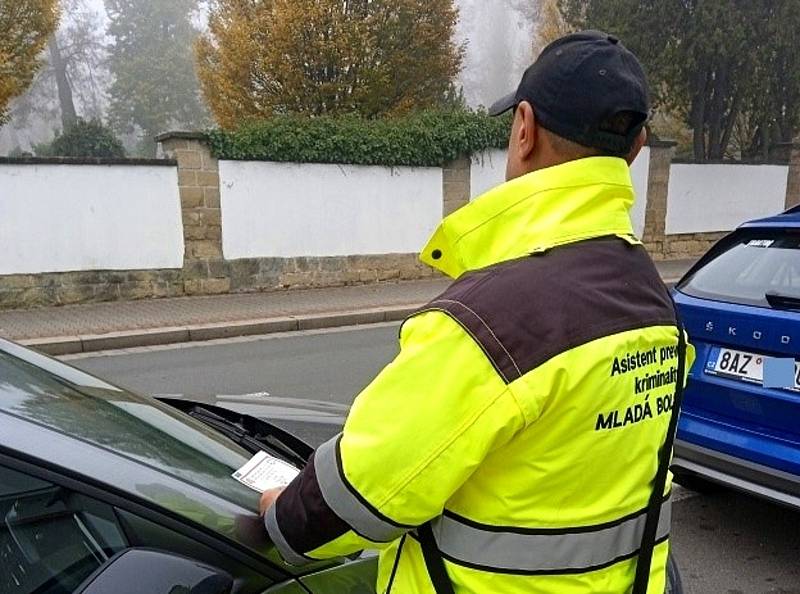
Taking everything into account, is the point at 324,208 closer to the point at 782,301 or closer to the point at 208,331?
the point at 208,331

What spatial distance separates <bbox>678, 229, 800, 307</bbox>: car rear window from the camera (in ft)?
11.0

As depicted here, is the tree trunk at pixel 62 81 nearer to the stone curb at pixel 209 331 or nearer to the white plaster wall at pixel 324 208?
the white plaster wall at pixel 324 208

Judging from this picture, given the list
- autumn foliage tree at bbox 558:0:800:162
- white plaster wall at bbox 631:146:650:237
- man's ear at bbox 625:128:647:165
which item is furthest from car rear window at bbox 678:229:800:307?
autumn foliage tree at bbox 558:0:800:162

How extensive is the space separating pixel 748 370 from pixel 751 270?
2.07 feet

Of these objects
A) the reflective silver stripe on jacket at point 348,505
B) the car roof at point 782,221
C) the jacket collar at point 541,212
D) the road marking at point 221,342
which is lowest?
the road marking at point 221,342

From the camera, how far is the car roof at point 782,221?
11.8 feet

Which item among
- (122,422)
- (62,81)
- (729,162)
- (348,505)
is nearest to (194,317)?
(122,422)

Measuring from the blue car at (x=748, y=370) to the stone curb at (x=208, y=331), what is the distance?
12.9 feet

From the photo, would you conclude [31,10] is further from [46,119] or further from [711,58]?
[46,119]

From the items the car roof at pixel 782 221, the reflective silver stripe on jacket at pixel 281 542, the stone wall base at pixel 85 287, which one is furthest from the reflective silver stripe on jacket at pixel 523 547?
the stone wall base at pixel 85 287

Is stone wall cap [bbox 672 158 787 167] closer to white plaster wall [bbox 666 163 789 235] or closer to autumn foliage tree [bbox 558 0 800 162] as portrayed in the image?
white plaster wall [bbox 666 163 789 235]

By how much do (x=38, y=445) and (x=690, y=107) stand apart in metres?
17.8

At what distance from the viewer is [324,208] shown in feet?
36.9

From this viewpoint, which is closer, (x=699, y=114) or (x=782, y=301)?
(x=782, y=301)
